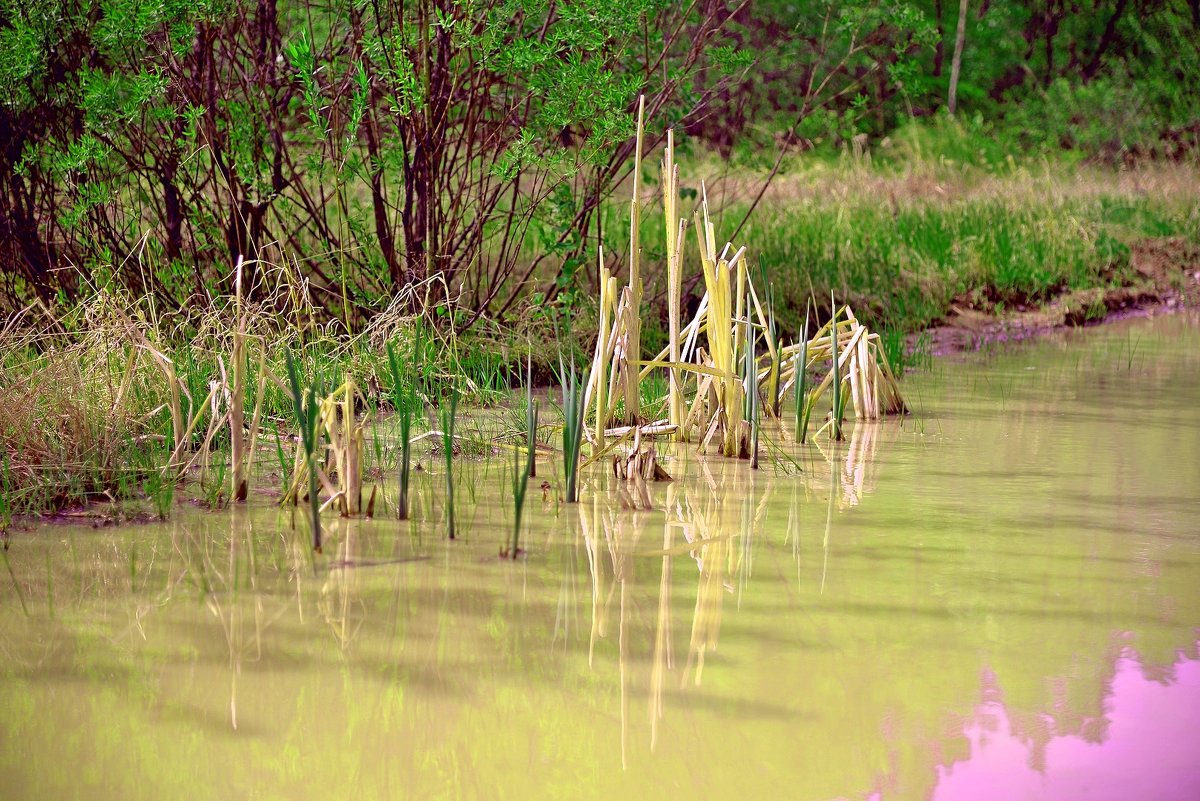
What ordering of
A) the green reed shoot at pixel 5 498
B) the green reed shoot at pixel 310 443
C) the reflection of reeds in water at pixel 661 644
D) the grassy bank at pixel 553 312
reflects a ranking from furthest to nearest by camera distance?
the grassy bank at pixel 553 312
the green reed shoot at pixel 5 498
the green reed shoot at pixel 310 443
the reflection of reeds in water at pixel 661 644

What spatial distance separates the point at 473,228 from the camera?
6750 mm

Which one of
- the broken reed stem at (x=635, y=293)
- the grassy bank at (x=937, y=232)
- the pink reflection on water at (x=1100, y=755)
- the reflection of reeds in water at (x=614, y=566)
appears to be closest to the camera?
the pink reflection on water at (x=1100, y=755)

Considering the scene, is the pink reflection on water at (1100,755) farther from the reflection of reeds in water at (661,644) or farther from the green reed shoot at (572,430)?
the green reed shoot at (572,430)

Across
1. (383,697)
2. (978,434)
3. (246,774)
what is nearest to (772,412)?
(978,434)

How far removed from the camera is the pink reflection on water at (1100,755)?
233 cm

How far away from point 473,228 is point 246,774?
15.2 feet

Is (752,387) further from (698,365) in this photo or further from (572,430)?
(572,430)

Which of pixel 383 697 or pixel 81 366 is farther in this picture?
pixel 81 366

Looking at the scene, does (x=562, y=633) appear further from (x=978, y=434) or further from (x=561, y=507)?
(x=978, y=434)

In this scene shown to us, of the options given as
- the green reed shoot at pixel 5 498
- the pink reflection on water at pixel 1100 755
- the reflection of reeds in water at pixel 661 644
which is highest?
the green reed shoot at pixel 5 498

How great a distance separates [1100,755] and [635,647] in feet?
3.24

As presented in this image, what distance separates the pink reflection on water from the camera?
7.64 feet

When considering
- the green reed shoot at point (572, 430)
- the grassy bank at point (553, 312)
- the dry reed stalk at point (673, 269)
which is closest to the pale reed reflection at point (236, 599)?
the grassy bank at point (553, 312)

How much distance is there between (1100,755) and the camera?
245cm
